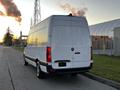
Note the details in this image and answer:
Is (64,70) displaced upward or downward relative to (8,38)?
downward

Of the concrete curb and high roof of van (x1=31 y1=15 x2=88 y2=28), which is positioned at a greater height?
high roof of van (x1=31 y1=15 x2=88 y2=28)

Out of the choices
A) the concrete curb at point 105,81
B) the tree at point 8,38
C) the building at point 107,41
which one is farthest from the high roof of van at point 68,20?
the tree at point 8,38

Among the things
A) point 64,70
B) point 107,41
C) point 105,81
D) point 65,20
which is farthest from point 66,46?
point 107,41

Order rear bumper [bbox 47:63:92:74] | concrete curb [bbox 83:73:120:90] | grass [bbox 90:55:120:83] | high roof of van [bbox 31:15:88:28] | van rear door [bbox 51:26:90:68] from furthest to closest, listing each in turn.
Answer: grass [bbox 90:55:120:83], high roof of van [bbox 31:15:88:28], van rear door [bbox 51:26:90:68], rear bumper [bbox 47:63:92:74], concrete curb [bbox 83:73:120:90]

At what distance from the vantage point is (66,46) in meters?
11.1

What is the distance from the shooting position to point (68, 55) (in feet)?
36.3

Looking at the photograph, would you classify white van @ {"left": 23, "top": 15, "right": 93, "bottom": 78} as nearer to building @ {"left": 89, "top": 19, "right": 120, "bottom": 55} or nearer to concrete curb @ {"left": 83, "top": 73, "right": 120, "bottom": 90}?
concrete curb @ {"left": 83, "top": 73, "right": 120, "bottom": 90}

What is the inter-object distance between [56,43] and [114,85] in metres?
2.84

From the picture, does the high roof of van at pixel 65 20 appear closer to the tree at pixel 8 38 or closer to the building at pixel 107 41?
the building at pixel 107 41

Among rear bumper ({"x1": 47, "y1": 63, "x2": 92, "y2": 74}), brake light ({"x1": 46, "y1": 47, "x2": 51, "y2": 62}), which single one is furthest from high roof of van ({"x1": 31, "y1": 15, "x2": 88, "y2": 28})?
rear bumper ({"x1": 47, "y1": 63, "x2": 92, "y2": 74})

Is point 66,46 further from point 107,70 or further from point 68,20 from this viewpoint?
point 107,70

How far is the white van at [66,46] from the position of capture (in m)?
Answer: 10.9

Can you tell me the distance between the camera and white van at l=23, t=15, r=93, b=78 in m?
10.9

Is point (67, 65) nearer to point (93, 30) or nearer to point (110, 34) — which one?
point (110, 34)
